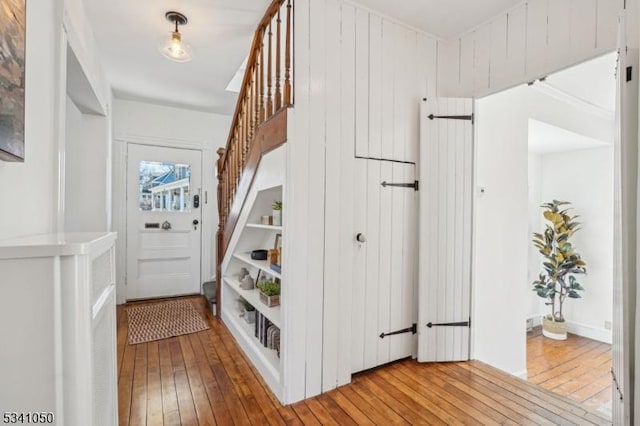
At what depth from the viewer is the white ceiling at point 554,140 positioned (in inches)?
132

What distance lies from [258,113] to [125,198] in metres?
2.67

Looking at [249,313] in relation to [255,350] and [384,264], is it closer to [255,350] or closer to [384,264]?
[255,350]

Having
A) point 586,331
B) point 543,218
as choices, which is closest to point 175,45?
point 543,218

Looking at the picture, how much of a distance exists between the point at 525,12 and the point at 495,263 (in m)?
1.93

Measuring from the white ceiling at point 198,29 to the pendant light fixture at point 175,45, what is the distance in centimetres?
6

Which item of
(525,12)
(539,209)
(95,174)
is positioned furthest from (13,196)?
(539,209)

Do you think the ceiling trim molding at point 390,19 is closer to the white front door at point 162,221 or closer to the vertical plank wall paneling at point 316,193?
the vertical plank wall paneling at point 316,193

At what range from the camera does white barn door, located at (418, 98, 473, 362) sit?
7.86 feet

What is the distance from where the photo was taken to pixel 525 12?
6.93 ft

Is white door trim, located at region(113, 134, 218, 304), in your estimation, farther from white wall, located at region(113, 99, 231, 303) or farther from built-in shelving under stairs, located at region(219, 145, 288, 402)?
built-in shelving under stairs, located at region(219, 145, 288, 402)

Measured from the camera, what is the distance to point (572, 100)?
3.42m

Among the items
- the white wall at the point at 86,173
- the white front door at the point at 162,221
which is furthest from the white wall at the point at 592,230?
the white wall at the point at 86,173

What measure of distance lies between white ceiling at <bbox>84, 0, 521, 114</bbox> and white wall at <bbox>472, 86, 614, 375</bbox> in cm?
74

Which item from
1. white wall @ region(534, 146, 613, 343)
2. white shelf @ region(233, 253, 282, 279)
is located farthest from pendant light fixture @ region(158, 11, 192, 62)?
white wall @ region(534, 146, 613, 343)
